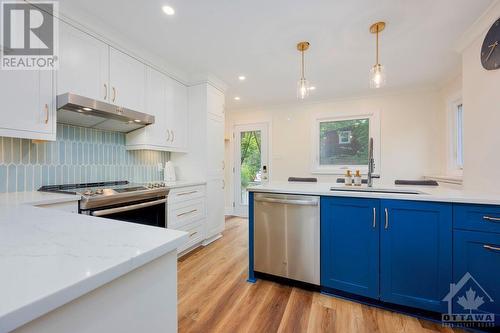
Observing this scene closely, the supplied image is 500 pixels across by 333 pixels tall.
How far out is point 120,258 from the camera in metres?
0.50

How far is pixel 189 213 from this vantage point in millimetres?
2797

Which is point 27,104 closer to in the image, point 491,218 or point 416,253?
point 416,253

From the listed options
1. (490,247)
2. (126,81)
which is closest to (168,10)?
(126,81)

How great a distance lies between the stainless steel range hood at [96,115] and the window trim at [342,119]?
3.05m

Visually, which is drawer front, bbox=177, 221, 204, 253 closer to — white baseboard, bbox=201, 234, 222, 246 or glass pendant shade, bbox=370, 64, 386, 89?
white baseboard, bbox=201, 234, 222, 246

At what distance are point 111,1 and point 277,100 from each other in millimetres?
3114

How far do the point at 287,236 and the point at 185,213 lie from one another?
137 cm

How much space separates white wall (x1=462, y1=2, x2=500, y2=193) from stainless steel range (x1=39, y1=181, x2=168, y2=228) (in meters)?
3.07

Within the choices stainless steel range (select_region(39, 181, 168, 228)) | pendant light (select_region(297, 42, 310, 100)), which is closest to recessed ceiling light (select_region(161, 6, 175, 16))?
pendant light (select_region(297, 42, 310, 100))

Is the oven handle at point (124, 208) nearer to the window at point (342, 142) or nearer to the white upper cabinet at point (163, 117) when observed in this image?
the white upper cabinet at point (163, 117)

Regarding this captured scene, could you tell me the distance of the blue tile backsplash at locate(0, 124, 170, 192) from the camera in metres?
1.79

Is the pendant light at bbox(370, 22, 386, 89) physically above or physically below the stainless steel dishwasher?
above

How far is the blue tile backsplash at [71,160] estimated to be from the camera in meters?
1.79

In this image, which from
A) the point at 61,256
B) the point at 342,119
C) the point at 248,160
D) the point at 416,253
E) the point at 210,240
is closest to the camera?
the point at 61,256
